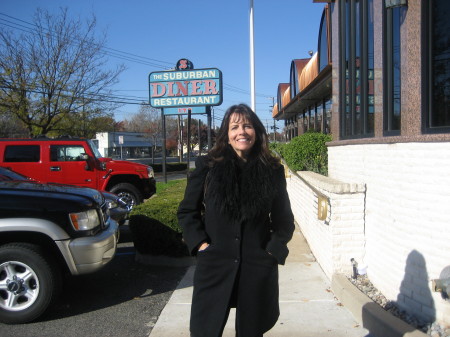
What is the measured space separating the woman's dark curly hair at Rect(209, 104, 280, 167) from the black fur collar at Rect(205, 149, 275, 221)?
49mm

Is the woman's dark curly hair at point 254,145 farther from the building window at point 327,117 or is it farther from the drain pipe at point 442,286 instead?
the building window at point 327,117

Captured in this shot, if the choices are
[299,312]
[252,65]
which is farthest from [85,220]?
[252,65]

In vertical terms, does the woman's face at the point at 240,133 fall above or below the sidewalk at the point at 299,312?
above

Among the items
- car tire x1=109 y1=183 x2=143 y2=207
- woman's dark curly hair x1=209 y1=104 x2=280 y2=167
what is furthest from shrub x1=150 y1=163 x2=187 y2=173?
woman's dark curly hair x1=209 y1=104 x2=280 y2=167

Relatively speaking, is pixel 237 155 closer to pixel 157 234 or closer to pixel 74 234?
pixel 74 234

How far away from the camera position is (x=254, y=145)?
274cm

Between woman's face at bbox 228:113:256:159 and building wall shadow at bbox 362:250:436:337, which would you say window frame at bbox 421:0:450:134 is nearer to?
building wall shadow at bbox 362:250:436:337

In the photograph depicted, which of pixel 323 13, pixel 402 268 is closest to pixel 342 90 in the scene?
pixel 402 268

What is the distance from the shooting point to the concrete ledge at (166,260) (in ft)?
19.2

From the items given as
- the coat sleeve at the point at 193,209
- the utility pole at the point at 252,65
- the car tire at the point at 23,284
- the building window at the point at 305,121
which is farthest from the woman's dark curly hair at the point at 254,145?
the building window at the point at 305,121

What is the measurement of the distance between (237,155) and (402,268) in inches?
79.9

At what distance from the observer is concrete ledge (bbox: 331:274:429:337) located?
3.30m

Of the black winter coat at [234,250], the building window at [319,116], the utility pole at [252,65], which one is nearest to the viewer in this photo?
the black winter coat at [234,250]

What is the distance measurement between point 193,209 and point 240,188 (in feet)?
1.00
